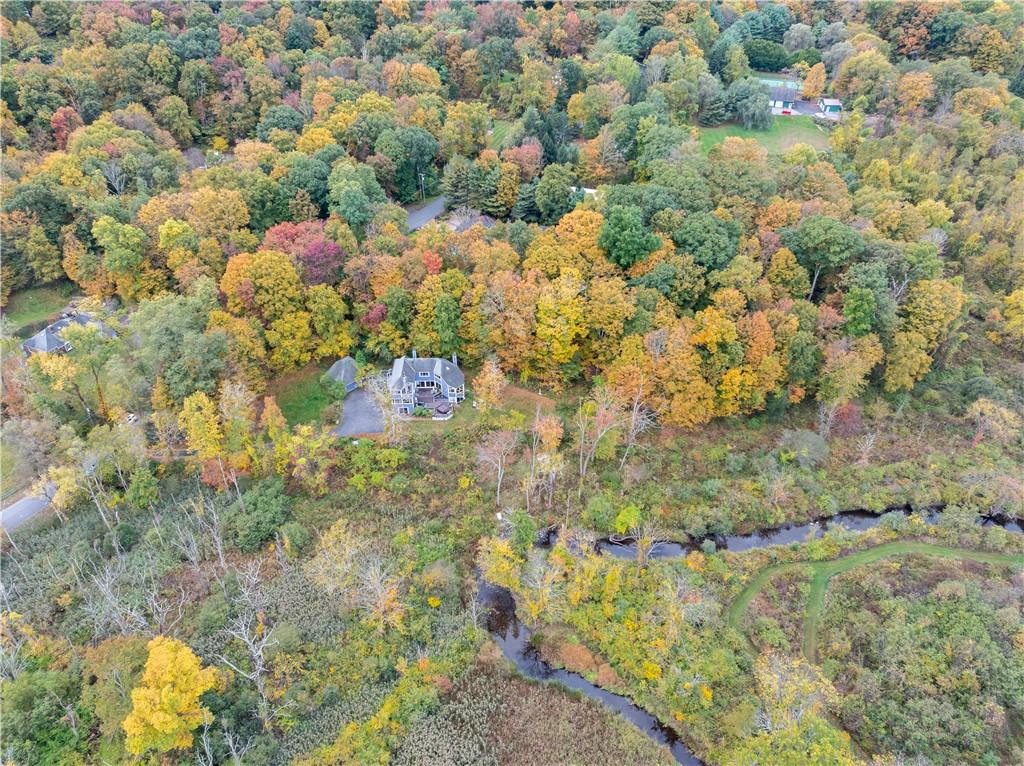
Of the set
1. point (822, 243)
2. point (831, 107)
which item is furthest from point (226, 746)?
point (831, 107)

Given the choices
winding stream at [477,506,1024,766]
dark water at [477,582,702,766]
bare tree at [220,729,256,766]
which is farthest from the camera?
winding stream at [477,506,1024,766]

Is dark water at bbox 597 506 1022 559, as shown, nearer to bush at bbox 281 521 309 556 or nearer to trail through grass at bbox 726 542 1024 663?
→ trail through grass at bbox 726 542 1024 663

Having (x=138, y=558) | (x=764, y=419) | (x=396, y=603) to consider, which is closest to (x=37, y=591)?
(x=138, y=558)

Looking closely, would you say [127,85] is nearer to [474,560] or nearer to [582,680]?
[474,560]

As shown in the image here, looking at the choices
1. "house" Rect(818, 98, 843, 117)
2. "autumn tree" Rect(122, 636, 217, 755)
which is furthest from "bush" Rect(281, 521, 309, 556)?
"house" Rect(818, 98, 843, 117)

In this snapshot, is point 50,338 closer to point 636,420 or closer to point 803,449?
point 636,420
